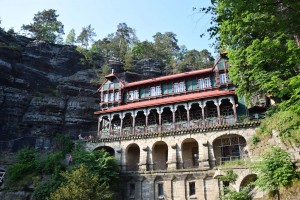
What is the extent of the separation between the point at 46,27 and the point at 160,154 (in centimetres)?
4758

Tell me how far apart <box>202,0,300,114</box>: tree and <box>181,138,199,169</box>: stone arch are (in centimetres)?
1113

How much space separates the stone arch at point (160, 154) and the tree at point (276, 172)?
15.4 m

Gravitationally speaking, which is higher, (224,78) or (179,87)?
(224,78)

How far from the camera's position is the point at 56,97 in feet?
149

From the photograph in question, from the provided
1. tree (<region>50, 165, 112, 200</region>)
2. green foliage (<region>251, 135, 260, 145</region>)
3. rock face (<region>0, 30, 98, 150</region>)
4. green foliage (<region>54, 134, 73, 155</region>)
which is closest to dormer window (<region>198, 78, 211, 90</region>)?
green foliage (<region>251, 135, 260, 145</region>)

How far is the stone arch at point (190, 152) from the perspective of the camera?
32688 millimetres

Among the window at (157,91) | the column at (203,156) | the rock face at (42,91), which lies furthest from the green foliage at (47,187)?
the window at (157,91)

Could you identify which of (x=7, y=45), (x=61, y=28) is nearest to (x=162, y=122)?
(x=7, y=45)

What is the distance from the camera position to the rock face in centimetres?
4156

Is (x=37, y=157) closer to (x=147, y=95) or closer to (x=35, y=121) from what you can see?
(x=35, y=121)

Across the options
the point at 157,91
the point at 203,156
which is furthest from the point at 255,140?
the point at 157,91

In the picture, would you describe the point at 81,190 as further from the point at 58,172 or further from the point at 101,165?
the point at 58,172

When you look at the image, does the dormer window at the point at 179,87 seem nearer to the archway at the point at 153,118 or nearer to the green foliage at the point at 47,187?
Answer: the archway at the point at 153,118

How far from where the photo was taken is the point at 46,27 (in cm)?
6650
